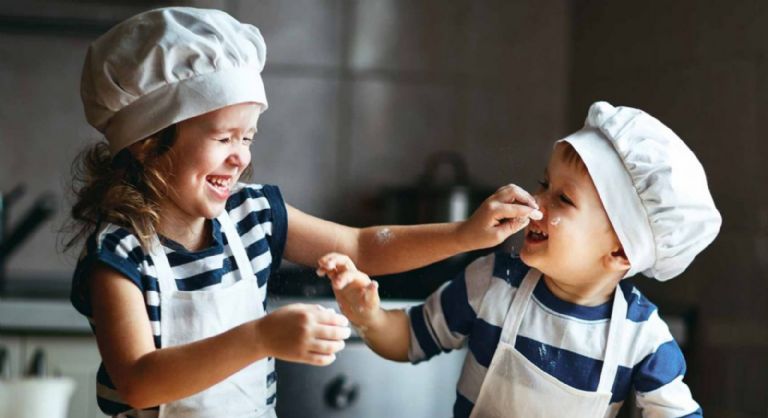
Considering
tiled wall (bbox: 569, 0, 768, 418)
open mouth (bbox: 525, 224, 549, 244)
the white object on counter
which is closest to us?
the white object on counter

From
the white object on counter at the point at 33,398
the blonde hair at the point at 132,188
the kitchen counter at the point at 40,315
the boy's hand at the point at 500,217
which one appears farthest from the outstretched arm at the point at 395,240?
the kitchen counter at the point at 40,315

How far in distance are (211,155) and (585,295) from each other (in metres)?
0.25

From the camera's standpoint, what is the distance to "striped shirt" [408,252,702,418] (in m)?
0.57

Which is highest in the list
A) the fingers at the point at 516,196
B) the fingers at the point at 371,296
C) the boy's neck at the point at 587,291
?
the fingers at the point at 516,196

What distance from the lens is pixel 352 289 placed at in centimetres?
53

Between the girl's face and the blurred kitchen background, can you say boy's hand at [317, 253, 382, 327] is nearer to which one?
the girl's face

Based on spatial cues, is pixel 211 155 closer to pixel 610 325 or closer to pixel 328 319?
pixel 328 319

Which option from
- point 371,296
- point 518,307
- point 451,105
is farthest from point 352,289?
point 451,105

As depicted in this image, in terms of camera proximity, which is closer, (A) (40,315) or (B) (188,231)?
(B) (188,231)

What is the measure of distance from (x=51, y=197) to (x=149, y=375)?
0.70 meters

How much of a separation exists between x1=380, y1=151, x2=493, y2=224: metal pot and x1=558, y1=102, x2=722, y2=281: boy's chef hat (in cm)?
36

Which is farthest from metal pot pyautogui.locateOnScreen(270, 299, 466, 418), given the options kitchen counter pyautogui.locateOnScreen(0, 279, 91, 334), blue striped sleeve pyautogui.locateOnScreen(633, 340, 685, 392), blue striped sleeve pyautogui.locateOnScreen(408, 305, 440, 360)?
kitchen counter pyautogui.locateOnScreen(0, 279, 91, 334)

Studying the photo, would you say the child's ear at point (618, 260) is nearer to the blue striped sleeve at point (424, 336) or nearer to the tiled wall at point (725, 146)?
the blue striped sleeve at point (424, 336)

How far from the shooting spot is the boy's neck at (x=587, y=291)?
1.93 feet
